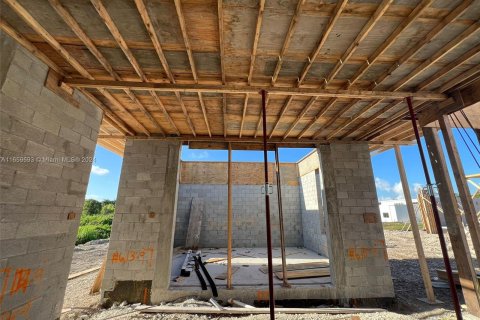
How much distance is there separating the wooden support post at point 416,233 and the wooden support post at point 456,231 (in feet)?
3.08

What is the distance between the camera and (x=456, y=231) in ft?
13.2

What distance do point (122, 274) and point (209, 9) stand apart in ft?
17.9

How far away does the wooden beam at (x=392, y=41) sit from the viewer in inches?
90.6

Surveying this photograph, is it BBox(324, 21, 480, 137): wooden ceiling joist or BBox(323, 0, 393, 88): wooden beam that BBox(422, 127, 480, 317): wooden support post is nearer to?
BBox(324, 21, 480, 137): wooden ceiling joist

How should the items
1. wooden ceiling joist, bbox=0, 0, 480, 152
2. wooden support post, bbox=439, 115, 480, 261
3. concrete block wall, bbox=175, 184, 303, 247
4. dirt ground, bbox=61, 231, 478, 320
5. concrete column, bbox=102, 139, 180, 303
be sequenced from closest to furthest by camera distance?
1. wooden ceiling joist, bbox=0, 0, 480, 152
2. wooden support post, bbox=439, 115, 480, 261
3. dirt ground, bbox=61, 231, 478, 320
4. concrete column, bbox=102, 139, 180, 303
5. concrete block wall, bbox=175, 184, 303, 247

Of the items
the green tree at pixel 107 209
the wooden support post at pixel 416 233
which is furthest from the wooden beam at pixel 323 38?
the green tree at pixel 107 209

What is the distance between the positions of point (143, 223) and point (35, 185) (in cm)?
256

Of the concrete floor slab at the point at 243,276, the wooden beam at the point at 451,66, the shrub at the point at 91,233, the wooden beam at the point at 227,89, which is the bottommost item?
the concrete floor slab at the point at 243,276

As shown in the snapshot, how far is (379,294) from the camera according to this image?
512 centimetres

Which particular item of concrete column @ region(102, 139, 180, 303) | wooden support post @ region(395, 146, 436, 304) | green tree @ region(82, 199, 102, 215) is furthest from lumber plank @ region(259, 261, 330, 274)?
green tree @ region(82, 199, 102, 215)

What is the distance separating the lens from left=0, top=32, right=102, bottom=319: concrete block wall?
255 cm

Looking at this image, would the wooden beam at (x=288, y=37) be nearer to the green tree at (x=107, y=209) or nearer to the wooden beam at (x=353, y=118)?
the wooden beam at (x=353, y=118)

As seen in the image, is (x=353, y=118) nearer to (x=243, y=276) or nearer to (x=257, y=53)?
(x=257, y=53)

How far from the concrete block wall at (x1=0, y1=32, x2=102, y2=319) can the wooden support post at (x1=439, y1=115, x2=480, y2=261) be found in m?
6.75
